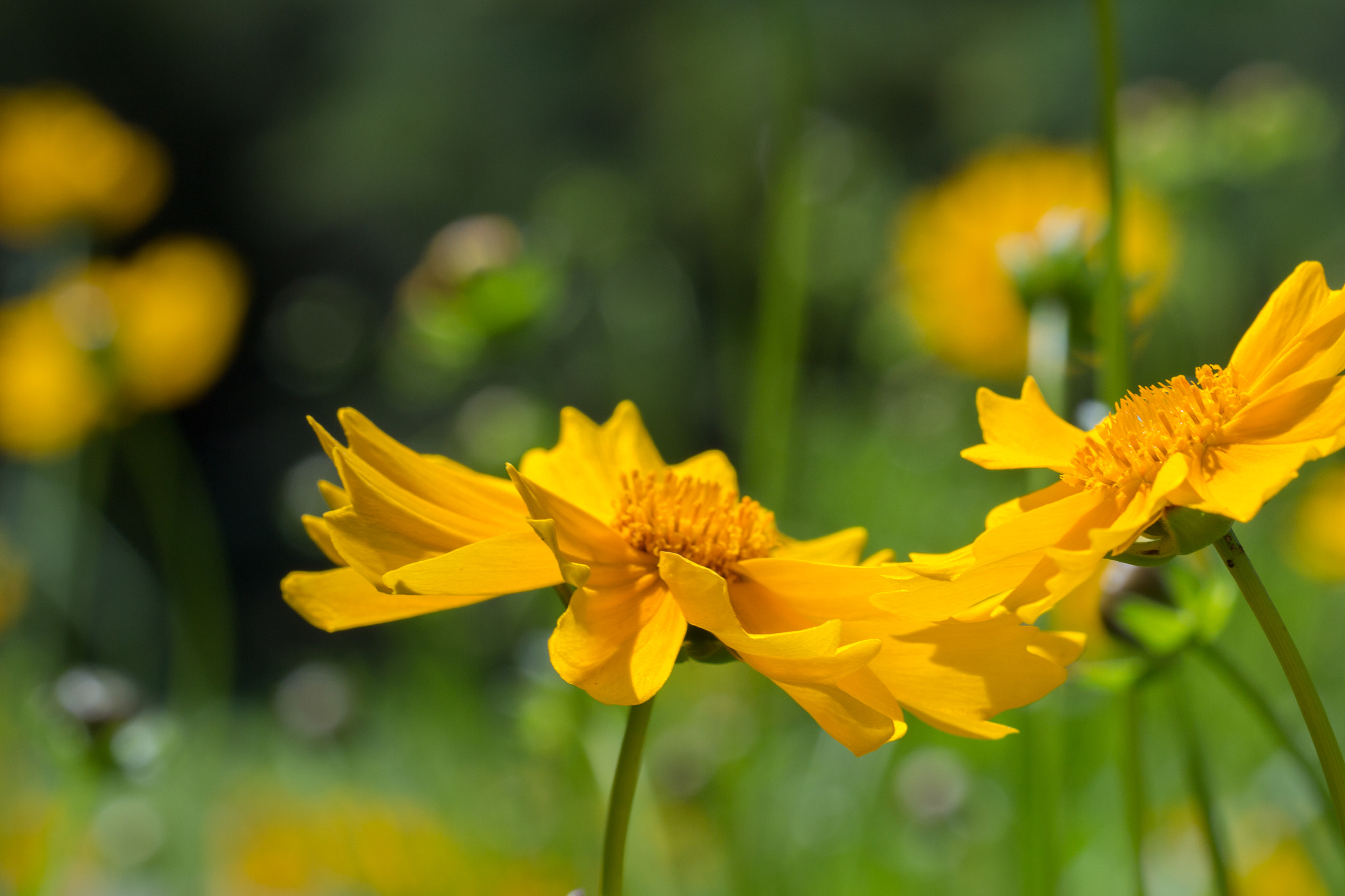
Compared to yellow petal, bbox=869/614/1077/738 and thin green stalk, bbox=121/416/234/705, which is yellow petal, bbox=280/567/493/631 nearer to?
yellow petal, bbox=869/614/1077/738

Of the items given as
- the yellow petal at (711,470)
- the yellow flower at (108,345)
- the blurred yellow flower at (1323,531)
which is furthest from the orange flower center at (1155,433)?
the yellow flower at (108,345)

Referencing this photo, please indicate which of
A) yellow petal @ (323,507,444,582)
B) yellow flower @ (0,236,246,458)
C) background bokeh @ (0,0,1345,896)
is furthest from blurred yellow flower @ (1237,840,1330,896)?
yellow flower @ (0,236,246,458)

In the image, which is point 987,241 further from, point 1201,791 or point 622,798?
point 622,798

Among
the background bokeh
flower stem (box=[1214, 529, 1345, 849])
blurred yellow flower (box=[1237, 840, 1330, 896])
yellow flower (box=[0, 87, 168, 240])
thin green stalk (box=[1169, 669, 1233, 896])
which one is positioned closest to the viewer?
flower stem (box=[1214, 529, 1345, 849])

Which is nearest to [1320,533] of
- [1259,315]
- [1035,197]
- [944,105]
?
[1035,197]

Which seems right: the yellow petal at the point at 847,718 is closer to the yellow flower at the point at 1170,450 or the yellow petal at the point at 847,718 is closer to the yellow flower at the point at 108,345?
the yellow flower at the point at 1170,450
